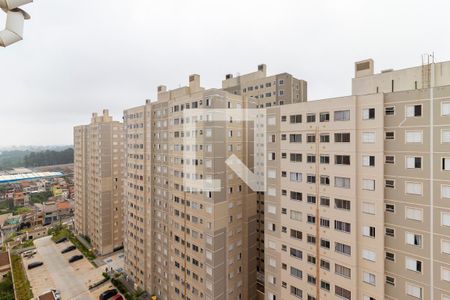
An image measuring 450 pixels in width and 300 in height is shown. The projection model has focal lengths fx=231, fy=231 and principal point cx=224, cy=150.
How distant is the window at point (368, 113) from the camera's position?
1983 centimetres

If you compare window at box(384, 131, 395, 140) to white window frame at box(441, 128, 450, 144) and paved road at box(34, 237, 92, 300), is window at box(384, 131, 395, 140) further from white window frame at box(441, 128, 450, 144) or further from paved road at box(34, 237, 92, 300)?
paved road at box(34, 237, 92, 300)

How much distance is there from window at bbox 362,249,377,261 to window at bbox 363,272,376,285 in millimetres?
1391

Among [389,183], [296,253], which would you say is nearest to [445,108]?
[389,183]

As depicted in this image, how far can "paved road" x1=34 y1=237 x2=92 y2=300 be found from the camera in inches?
1689

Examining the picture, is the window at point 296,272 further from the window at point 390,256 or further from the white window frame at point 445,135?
the white window frame at point 445,135

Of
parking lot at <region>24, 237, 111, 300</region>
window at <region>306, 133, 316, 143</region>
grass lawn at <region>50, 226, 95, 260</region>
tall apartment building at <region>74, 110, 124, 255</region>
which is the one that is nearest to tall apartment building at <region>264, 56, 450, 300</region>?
window at <region>306, 133, 316, 143</region>

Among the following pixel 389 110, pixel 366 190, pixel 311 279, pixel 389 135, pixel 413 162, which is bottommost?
pixel 311 279

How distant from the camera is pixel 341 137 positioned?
21.4m

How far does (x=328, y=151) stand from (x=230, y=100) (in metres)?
14.3

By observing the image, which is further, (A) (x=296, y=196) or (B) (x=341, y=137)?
(A) (x=296, y=196)

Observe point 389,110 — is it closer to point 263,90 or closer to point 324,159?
point 324,159

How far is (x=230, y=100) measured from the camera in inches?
1214

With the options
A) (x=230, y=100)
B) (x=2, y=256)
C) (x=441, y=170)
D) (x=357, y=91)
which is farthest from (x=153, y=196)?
(x=2, y=256)

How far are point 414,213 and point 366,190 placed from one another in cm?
358
